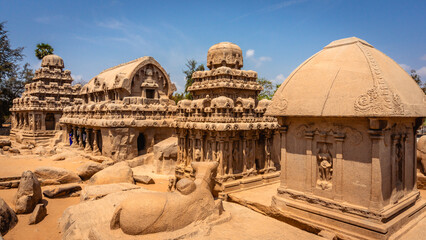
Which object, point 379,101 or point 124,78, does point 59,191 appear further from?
point 379,101

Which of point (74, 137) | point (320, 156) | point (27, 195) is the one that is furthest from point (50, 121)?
point (320, 156)

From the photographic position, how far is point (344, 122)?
23.7 ft

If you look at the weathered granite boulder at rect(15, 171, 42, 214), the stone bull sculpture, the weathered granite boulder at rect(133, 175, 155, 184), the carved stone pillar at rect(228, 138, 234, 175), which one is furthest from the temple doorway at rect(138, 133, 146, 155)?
the stone bull sculpture

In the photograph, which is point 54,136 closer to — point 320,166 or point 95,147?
point 95,147

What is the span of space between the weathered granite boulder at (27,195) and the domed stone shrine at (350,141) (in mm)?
8836

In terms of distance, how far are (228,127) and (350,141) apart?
5.06 metres

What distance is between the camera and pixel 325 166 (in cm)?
753

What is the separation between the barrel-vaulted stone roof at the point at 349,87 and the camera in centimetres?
655

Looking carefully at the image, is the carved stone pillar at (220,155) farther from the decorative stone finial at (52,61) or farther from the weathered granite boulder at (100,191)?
the decorative stone finial at (52,61)

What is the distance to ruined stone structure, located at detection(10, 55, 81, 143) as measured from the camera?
1145 inches

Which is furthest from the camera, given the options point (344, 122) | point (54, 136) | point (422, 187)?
point (54, 136)

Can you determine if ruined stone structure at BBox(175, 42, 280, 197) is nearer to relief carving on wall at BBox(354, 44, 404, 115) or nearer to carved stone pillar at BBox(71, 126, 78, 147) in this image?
relief carving on wall at BBox(354, 44, 404, 115)

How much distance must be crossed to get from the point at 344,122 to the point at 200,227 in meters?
4.52

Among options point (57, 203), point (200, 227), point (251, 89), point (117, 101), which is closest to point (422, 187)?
point (251, 89)
